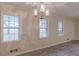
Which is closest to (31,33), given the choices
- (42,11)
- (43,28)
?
(43,28)

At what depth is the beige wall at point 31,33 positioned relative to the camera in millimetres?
2856

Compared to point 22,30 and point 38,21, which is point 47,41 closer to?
point 38,21

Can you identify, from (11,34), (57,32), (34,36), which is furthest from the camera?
(34,36)

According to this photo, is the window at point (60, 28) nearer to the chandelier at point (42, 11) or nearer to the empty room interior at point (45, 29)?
the empty room interior at point (45, 29)

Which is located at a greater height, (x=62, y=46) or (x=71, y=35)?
(x=71, y=35)

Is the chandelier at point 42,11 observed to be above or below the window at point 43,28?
above

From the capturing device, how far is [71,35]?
299 cm

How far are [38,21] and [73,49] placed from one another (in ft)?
3.18

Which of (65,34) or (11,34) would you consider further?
(65,34)

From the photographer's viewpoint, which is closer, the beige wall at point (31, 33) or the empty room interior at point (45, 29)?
the empty room interior at point (45, 29)

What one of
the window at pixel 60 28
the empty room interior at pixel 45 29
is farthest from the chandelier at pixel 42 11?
the window at pixel 60 28

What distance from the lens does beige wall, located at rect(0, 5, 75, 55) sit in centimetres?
286

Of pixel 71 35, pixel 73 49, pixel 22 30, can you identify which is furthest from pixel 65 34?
pixel 22 30

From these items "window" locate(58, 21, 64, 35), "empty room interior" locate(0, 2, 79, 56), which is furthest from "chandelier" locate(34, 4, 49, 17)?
"window" locate(58, 21, 64, 35)
